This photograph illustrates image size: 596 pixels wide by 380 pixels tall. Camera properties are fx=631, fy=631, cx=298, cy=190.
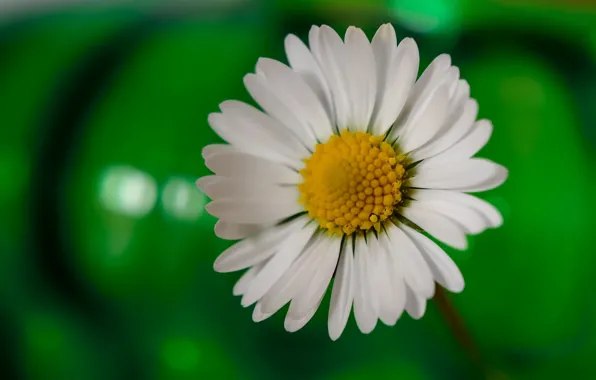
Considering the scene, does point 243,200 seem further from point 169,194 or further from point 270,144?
point 169,194

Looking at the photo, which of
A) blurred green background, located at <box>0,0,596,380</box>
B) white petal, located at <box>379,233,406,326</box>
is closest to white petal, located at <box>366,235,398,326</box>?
white petal, located at <box>379,233,406,326</box>

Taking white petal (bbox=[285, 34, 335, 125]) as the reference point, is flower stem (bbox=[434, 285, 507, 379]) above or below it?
below

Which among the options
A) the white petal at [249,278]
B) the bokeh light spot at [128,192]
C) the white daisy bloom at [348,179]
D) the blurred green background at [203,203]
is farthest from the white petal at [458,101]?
the bokeh light spot at [128,192]

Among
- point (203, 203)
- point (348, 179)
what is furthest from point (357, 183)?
point (203, 203)

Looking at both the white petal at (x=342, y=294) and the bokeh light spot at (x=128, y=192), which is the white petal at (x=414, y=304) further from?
the bokeh light spot at (x=128, y=192)

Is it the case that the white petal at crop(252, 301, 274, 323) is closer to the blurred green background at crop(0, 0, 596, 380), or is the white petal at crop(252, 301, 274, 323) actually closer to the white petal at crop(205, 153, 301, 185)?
the white petal at crop(205, 153, 301, 185)

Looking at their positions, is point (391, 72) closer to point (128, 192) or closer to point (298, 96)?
point (298, 96)

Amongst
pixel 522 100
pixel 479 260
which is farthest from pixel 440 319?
pixel 522 100
